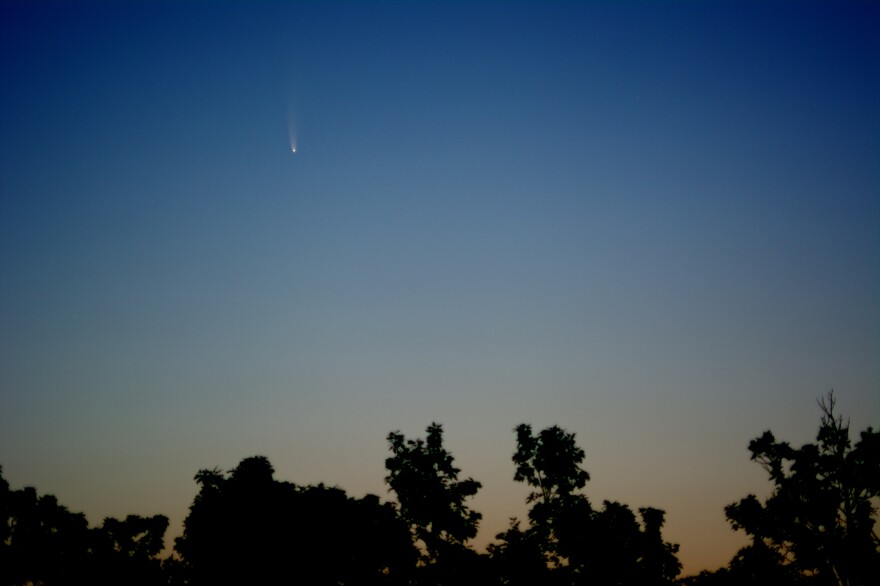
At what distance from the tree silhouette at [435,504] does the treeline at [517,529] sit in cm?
8

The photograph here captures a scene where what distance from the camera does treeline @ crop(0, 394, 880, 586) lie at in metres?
33.8

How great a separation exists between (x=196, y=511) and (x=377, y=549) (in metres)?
12.9

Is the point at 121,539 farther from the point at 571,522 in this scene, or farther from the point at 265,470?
the point at 571,522

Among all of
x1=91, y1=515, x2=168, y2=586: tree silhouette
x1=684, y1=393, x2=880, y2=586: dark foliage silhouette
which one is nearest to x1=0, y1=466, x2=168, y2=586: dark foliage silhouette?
x1=91, y1=515, x2=168, y2=586: tree silhouette

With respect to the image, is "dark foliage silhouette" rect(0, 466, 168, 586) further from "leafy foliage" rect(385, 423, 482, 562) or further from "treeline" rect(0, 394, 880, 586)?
"leafy foliage" rect(385, 423, 482, 562)

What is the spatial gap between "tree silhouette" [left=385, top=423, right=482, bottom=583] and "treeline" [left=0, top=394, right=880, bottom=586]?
0.08 m

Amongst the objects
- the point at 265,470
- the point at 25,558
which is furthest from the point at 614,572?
the point at 25,558

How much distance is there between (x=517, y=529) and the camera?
38062 millimetres

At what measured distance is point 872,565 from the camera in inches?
1292

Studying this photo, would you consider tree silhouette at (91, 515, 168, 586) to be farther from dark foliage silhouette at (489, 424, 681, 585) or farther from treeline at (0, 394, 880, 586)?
dark foliage silhouette at (489, 424, 681, 585)

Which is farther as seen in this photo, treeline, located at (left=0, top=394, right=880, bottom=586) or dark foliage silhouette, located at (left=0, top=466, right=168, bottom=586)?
dark foliage silhouette, located at (left=0, top=466, right=168, bottom=586)

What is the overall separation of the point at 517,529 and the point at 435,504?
6.42m

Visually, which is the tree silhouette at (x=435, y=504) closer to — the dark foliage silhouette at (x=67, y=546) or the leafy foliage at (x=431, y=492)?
the leafy foliage at (x=431, y=492)

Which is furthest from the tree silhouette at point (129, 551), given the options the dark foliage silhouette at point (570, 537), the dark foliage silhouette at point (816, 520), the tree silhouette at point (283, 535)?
the dark foliage silhouette at point (816, 520)
